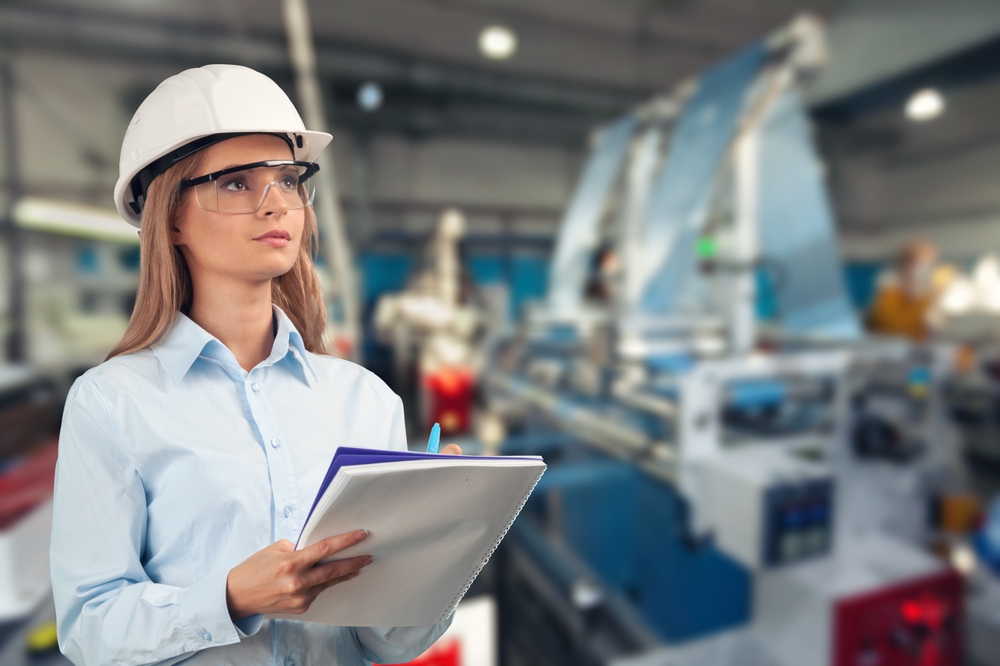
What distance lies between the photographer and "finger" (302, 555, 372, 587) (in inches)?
12.8

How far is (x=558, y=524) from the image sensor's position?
3.70m

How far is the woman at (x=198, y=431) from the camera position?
13.2 inches

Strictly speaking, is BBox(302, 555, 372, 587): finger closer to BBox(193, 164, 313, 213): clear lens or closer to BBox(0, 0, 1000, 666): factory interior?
BBox(193, 164, 313, 213): clear lens

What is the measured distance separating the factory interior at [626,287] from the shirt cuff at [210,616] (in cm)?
83

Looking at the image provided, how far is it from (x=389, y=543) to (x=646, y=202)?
3.58 meters

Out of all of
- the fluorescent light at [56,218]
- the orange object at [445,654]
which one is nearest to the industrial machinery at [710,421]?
the orange object at [445,654]

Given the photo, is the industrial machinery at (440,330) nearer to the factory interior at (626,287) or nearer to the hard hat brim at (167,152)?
the factory interior at (626,287)

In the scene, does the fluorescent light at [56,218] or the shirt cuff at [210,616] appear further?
the fluorescent light at [56,218]

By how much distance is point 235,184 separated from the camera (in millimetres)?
366

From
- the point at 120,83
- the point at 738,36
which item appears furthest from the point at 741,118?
the point at 120,83

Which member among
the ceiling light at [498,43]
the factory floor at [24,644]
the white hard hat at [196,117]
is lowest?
the factory floor at [24,644]

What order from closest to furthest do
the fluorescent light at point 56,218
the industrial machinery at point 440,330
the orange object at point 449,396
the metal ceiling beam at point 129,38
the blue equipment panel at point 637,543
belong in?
the fluorescent light at point 56,218, the metal ceiling beam at point 129,38, the industrial machinery at point 440,330, the orange object at point 449,396, the blue equipment panel at point 637,543

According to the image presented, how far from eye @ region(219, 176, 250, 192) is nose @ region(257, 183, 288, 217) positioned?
0.02 meters

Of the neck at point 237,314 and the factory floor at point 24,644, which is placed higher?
the neck at point 237,314
